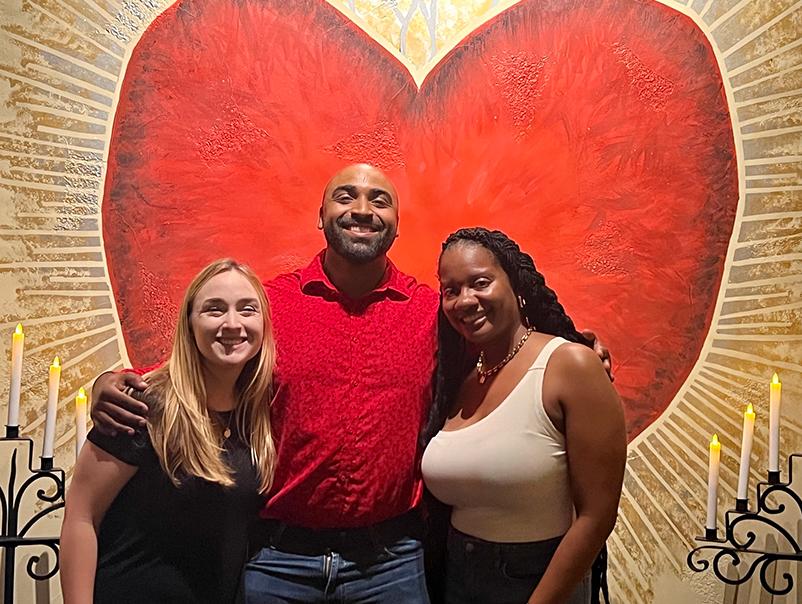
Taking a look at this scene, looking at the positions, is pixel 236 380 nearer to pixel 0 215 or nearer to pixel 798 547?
pixel 0 215

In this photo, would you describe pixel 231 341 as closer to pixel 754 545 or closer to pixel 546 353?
pixel 546 353

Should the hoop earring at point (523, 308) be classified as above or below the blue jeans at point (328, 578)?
above

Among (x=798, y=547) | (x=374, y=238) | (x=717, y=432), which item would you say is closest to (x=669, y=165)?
(x=717, y=432)

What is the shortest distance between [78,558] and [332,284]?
719 millimetres

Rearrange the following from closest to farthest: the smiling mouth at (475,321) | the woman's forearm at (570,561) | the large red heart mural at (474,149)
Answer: the woman's forearm at (570,561) < the smiling mouth at (475,321) < the large red heart mural at (474,149)

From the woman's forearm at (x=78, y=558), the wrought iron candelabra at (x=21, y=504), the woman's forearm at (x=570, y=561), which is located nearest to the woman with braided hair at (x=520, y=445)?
the woman's forearm at (x=570, y=561)

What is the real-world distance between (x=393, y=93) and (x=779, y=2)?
0.96 m

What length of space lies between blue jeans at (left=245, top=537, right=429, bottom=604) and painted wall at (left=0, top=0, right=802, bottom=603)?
0.60 metres

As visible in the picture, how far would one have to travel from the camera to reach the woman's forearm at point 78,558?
157cm

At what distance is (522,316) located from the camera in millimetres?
1693

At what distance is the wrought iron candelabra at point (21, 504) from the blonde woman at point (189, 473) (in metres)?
0.20

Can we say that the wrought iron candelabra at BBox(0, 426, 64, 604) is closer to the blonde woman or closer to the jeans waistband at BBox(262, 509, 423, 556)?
the blonde woman

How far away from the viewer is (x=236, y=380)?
1707 millimetres

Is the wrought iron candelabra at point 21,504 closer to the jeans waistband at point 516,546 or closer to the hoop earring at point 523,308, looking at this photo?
the jeans waistband at point 516,546
